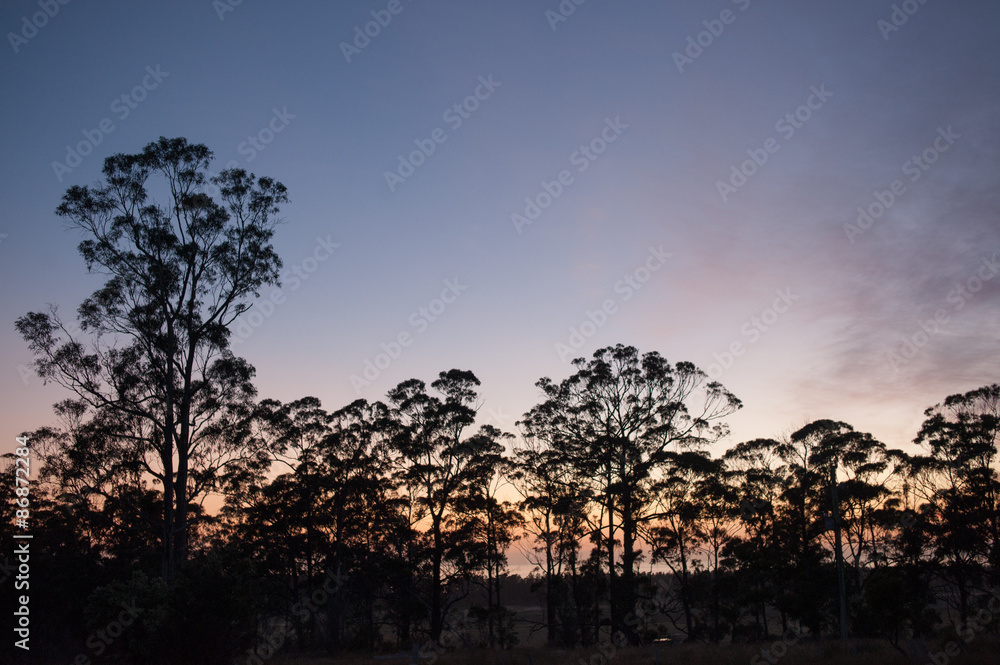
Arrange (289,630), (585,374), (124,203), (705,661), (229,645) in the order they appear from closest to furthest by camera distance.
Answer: (229,645) → (705,661) → (124,203) → (585,374) → (289,630)

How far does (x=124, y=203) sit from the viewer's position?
27969 mm

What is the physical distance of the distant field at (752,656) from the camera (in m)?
21.7

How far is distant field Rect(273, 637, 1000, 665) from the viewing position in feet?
71.1

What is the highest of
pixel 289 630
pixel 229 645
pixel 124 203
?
pixel 124 203

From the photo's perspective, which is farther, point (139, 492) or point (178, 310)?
point (139, 492)

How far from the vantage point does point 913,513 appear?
149 feet

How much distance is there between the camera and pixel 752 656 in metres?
24.3

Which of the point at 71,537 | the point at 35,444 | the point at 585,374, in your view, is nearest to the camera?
the point at 35,444

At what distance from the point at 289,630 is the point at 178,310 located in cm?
3411

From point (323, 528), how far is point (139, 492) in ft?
41.3

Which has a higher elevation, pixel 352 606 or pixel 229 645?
pixel 229 645

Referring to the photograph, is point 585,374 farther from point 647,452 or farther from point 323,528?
point 323,528

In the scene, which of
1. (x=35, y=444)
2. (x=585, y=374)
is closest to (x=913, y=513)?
(x=585, y=374)

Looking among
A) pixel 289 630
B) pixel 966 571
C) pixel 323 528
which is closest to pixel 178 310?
pixel 323 528
